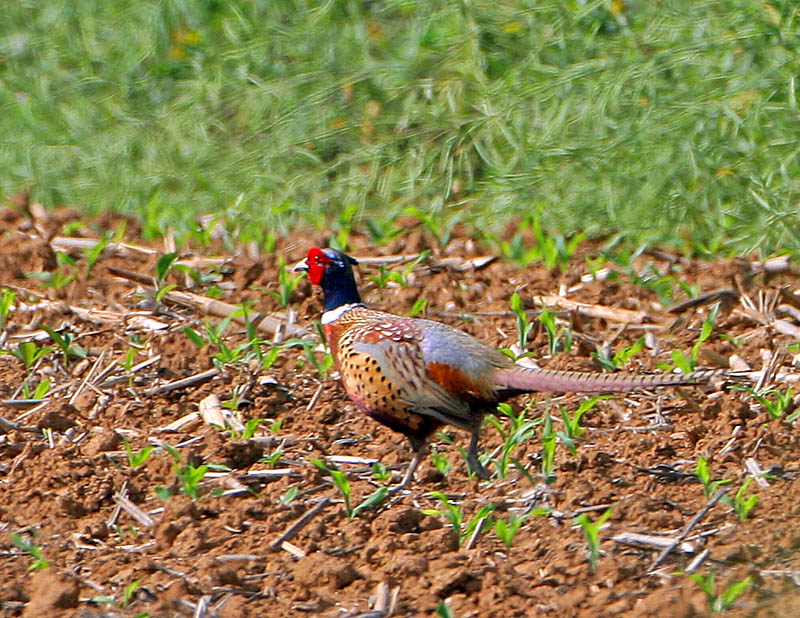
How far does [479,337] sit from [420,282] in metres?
0.65

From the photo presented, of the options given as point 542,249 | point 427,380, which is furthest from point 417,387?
point 542,249

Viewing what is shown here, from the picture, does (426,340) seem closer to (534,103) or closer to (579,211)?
(579,211)

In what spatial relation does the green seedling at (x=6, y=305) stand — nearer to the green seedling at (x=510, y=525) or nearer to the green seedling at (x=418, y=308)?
the green seedling at (x=418, y=308)

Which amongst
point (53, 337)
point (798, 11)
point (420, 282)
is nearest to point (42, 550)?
point (53, 337)

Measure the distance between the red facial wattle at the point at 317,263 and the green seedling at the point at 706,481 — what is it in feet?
5.59

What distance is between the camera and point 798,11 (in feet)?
24.0

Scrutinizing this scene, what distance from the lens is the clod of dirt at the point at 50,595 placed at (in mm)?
3908

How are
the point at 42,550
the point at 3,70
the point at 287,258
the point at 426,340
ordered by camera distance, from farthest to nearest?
the point at 3,70 < the point at 287,258 < the point at 426,340 < the point at 42,550

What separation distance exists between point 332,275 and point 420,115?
→ 2.79 m

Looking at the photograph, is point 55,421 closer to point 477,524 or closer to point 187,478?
point 187,478

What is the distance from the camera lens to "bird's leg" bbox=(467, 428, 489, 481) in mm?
4762

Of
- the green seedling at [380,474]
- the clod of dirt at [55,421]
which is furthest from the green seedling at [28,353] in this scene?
the green seedling at [380,474]

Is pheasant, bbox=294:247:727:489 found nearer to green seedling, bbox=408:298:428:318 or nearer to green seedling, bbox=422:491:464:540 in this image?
green seedling, bbox=422:491:464:540

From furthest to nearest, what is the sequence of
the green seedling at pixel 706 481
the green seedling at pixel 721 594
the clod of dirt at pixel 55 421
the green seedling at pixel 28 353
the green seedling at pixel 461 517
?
the green seedling at pixel 28 353 < the clod of dirt at pixel 55 421 < the green seedling at pixel 706 481 < the green seedling at pixel 461 517 < the green seedling at pixel 721 594
